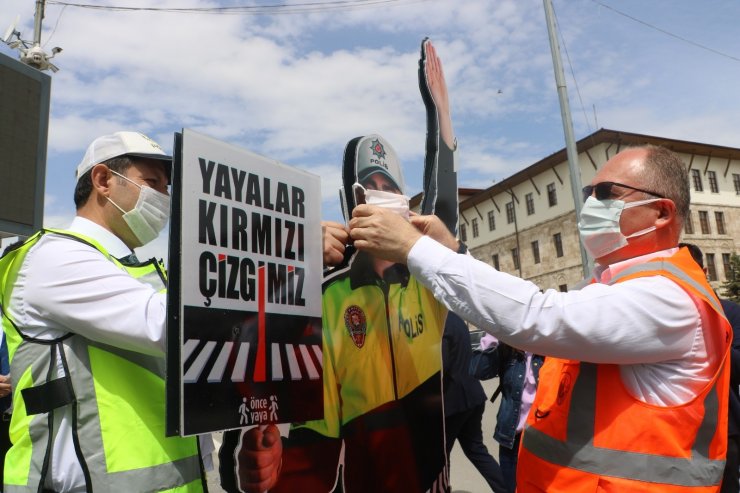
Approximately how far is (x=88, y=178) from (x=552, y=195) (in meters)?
38.6

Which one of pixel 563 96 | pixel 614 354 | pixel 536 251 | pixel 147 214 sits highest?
pixel 536 251

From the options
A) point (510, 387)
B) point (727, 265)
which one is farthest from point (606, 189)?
point (727, 265)

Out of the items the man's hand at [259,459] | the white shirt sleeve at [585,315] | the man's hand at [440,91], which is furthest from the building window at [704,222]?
the man's hand at [259,459]

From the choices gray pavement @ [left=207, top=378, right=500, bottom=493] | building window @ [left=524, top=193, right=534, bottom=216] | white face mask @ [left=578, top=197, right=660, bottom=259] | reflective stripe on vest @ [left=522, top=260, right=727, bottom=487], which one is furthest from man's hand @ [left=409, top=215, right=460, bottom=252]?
building window @ [left=524, top=193, right=534, bottom=216]

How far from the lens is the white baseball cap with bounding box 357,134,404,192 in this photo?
89.7 inches

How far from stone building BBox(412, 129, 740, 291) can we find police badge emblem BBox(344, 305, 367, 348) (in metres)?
34.2

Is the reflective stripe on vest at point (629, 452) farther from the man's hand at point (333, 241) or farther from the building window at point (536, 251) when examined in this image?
the building window at point (536, 251)

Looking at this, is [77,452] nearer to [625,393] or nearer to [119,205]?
[119,205]

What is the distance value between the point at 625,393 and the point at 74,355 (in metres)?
1.55

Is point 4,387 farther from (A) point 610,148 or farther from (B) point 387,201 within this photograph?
(A) point 610,148

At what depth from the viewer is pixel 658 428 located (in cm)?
170

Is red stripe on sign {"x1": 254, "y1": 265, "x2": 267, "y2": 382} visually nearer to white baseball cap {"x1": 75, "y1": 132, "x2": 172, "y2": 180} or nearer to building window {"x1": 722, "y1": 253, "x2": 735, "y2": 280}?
white baseball cap {"x1": 75, "y1": 132, "x2": 172, "y2": 180}

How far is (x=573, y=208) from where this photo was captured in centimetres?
3647

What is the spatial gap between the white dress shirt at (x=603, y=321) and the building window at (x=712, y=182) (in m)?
41.2
